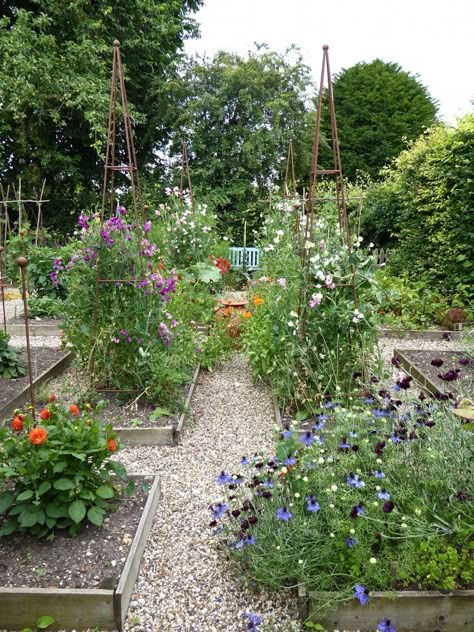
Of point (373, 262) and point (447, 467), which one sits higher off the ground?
point (373, 262)

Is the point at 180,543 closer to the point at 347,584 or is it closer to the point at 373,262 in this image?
the point at 347,584

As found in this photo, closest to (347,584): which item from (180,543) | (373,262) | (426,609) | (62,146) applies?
(426,609)

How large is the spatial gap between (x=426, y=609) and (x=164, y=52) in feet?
48.6

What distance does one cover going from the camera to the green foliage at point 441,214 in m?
6.37

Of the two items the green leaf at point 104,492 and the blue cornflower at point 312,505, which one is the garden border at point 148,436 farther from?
the blue cornflower at point 312,505

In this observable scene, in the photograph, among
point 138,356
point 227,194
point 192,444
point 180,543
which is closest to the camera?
point 180,543

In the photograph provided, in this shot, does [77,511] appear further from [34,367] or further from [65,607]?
[34,367]

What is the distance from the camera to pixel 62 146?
12977 millimetres

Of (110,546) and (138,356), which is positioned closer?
(110,546)

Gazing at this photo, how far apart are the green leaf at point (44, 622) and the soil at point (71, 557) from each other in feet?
0.35

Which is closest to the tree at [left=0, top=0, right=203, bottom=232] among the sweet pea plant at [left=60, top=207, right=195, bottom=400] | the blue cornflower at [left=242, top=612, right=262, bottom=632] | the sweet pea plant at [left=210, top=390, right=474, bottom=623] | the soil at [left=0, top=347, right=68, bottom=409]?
the soil at [left=0, top=347, right=68, bottom=409]

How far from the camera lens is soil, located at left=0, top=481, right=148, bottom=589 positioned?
193cm

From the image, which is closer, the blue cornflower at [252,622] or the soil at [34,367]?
the blue cornflower at [252,622]

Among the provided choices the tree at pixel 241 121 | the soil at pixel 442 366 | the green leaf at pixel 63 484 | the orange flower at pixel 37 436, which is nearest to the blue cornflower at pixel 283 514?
the green leaf at pixel 63 484
